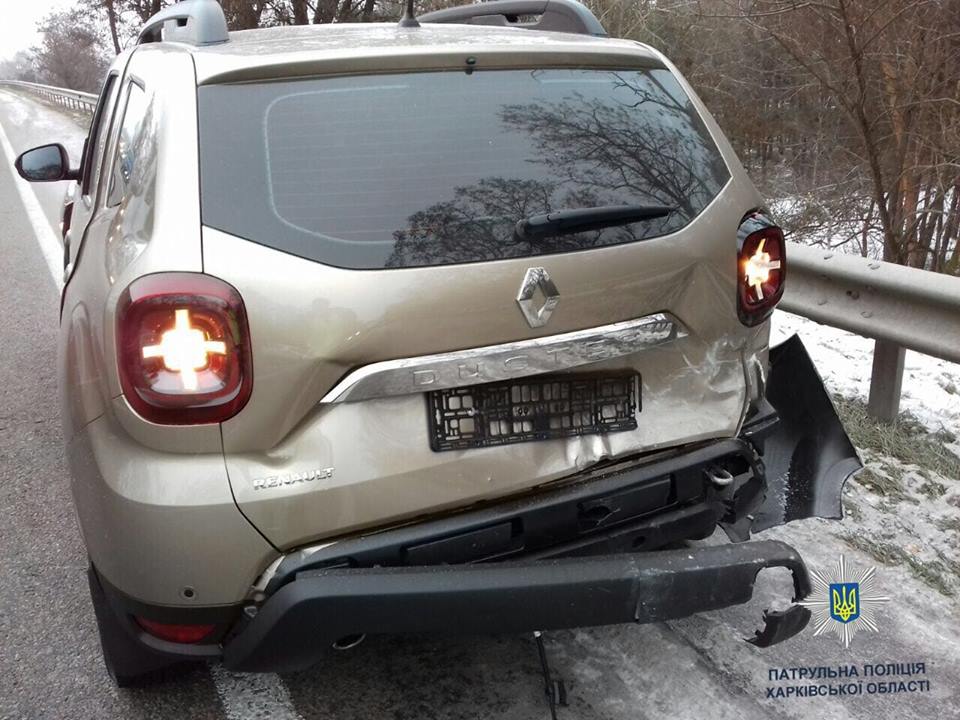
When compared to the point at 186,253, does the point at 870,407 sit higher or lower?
lower

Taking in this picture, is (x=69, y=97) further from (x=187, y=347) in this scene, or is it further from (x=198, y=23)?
(x=187, y=347)

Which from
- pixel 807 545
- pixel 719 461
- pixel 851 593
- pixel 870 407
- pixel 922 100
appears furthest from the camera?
pixel 922 100

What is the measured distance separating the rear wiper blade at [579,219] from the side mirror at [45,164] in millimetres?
2810

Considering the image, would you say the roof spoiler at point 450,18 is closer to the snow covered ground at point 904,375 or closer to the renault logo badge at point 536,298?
the renault logo badge at point 536,298

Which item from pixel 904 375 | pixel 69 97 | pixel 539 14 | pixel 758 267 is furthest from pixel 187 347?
pixel 69 97

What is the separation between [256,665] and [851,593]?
205 centimetres

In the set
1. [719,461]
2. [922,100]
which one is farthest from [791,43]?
[719,461]

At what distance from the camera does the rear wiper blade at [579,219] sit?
2.19m

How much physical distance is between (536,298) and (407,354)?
1.17 feet

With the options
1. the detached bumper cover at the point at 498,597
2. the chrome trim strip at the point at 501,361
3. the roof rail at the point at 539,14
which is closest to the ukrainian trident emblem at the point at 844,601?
the detached bumper cover at the point at 498,597

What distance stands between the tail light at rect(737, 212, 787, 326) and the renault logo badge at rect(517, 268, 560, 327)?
670mm

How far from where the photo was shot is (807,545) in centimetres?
334

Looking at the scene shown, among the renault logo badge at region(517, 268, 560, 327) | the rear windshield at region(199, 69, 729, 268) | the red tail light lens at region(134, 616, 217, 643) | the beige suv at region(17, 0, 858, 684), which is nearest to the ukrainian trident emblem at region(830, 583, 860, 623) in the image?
the beige suv at region(17, 0, 858, 684)

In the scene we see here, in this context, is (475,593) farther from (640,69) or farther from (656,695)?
(640,69)
